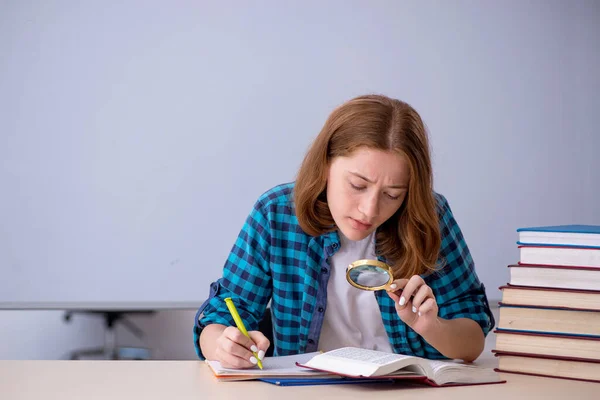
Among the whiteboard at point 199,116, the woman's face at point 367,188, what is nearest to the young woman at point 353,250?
the woman's face at point 367,188

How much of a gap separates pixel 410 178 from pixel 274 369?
56 cm

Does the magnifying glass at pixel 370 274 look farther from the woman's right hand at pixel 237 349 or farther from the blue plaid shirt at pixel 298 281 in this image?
the blue plaid shirt at pixel 298 281

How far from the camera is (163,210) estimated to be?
309cm

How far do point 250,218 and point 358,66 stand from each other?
4.58 ft

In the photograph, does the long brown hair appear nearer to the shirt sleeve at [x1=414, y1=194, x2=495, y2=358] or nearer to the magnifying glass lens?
the shirt sleeve at [x1=414, y1=194, x2=495, y2=358]

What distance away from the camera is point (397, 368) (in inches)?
54.3

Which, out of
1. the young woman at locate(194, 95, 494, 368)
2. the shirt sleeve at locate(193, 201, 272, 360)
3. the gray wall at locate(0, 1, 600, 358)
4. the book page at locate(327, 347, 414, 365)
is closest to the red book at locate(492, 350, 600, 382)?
the young woman at locate(194, 95, 494, 368)

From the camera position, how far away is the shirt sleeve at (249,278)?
190 cm

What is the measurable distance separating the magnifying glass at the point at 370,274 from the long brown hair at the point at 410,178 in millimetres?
321

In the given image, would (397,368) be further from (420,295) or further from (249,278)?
(249,278)

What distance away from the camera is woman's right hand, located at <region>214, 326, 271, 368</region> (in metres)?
1.51

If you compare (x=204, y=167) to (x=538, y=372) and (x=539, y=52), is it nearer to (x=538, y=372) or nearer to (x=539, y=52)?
(x=539, y=52)

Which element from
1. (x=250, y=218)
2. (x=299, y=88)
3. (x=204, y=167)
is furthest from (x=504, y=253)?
(x=250, y=218)

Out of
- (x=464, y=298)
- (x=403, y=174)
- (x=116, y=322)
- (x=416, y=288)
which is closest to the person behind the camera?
(x=416, y=288)
